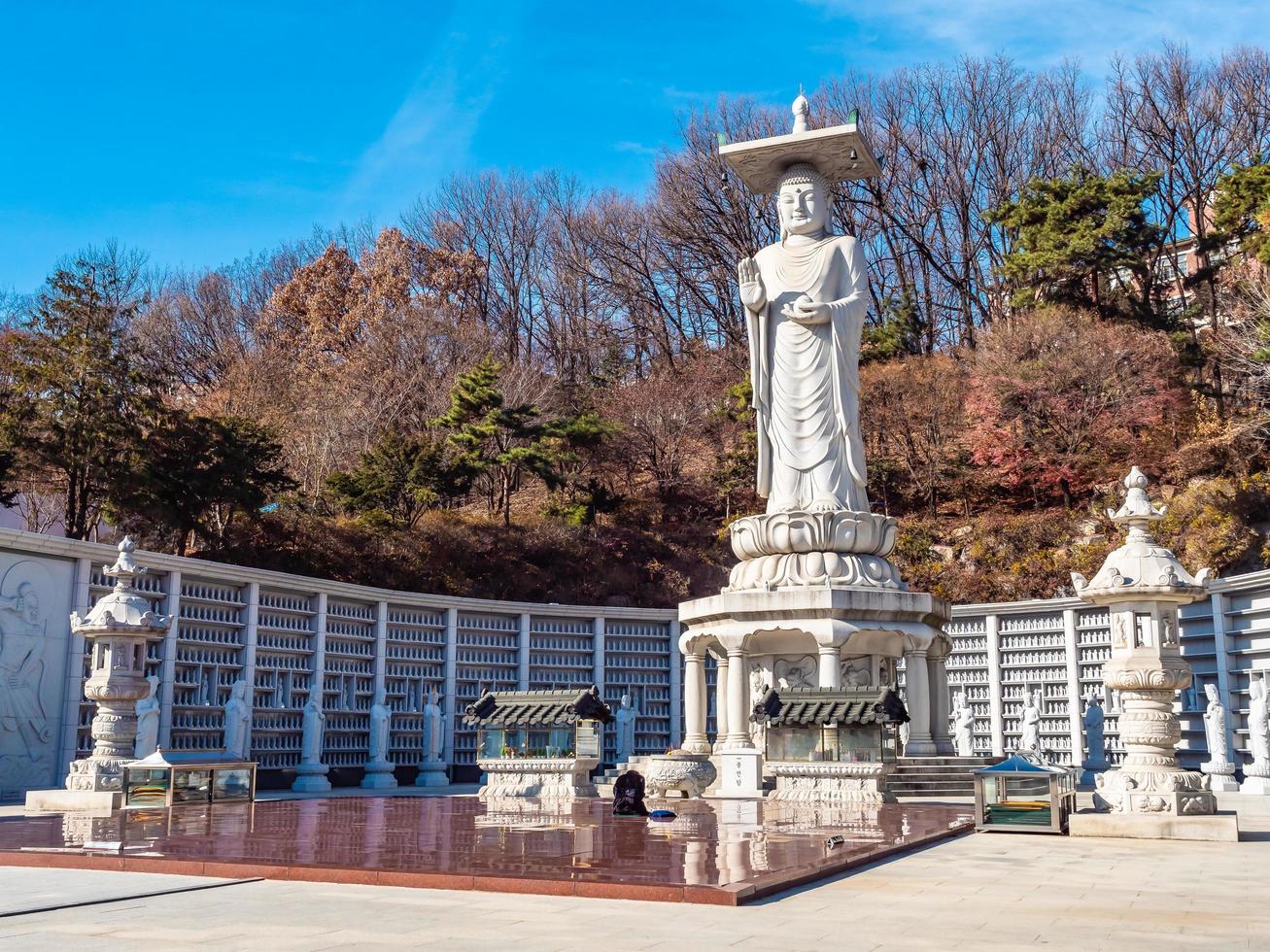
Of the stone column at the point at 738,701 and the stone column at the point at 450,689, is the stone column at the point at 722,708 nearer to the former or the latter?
the stone column at the point at 738,701

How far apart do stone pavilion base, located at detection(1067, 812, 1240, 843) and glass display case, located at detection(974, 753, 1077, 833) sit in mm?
282

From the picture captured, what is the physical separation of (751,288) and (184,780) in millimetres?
12516

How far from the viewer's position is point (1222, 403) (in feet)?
109

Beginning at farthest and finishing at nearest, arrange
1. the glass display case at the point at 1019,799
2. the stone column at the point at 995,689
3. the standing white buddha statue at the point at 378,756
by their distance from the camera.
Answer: the stone column at the point at 995,689, the standing white buddha statue at the point at 378,756, the glass display case at the point at 1019,799

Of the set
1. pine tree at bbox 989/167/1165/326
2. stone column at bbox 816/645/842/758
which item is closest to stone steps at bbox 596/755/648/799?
stone column at bbox 816/645/842/758

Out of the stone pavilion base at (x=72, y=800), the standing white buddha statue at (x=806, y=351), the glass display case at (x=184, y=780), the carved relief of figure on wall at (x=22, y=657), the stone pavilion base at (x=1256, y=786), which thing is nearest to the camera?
the glass display case at (x=184, y=780)

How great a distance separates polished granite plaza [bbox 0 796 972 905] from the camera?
866 cm

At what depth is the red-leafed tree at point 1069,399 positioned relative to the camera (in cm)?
3256

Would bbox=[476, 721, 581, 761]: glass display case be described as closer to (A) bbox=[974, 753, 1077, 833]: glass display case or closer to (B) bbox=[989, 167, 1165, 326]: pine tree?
(A) bbox=[974, 753, 1077, 833]: glass display case

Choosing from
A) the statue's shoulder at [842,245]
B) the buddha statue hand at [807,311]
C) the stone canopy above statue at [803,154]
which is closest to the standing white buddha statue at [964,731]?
the buddha statue hand at [807,311]

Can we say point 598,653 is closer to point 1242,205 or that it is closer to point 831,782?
point 831,782

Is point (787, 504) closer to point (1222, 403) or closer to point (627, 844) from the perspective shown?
point (627, 844)

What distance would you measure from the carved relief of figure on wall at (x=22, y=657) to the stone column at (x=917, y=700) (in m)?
13.5

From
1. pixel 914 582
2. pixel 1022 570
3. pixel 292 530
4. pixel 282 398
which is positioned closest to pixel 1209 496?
pixel 1022 570
